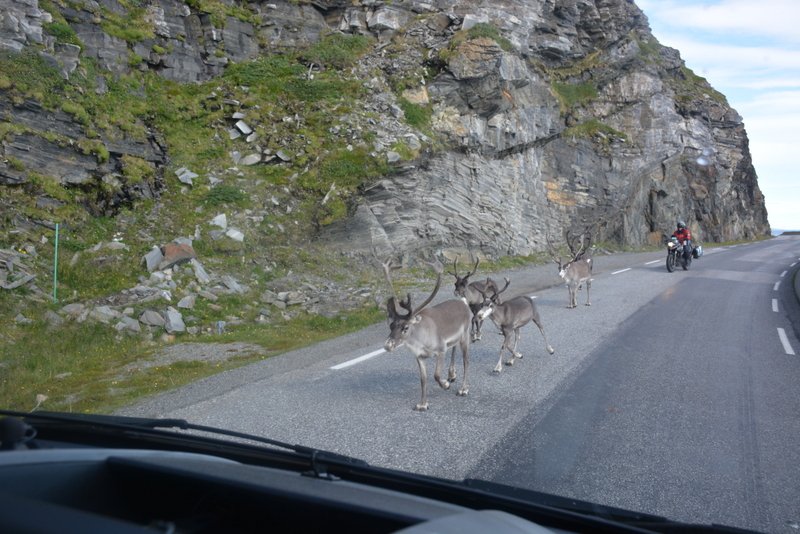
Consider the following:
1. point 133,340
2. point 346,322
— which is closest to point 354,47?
point 346,322

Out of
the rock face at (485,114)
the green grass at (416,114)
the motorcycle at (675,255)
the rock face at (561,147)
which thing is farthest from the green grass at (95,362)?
the motorcycle at (675,255)

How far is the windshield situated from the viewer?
741cm

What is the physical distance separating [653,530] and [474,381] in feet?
22.8

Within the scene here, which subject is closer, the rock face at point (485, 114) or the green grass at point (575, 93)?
the rock face at point (485, 114)

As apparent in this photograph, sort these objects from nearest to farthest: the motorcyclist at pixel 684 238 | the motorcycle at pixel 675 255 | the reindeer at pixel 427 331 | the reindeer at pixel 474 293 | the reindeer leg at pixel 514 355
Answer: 1. the reindeer at pixel 427 331
2. the reindeer leg at pixel 514 355
3. the reindeer at pixel 474 293
4. the motorcycle at pixel 675 255
5. the motorcyclist at pixel 684 238

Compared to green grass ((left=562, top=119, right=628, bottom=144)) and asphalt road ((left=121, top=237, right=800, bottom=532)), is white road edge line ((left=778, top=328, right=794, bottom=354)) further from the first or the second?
green grass ((left=562, top=119, right=628, bottom=144))

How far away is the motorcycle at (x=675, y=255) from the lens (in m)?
27.9

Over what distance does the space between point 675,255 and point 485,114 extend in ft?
34.4

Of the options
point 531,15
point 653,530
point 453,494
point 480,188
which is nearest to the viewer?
point 653,530

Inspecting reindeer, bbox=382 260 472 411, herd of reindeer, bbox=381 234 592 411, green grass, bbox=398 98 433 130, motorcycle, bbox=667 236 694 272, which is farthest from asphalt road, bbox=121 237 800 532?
green grass, bbox=398 98 433 130

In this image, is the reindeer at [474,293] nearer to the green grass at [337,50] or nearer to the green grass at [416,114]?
the green grass at [416,114]

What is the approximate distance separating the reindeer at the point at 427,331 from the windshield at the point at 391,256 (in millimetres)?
45

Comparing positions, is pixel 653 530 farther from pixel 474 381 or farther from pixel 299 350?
pixel 299 350

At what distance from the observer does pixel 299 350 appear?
40.2 feet
